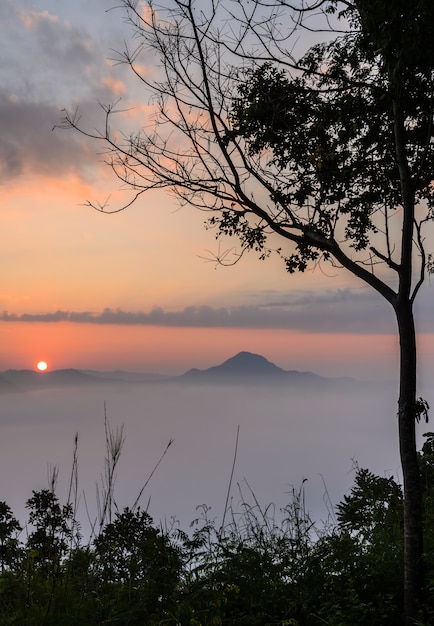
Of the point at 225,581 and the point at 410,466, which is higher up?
the point at 410,466

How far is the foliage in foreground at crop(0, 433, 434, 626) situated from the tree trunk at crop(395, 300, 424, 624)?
0.14 meters

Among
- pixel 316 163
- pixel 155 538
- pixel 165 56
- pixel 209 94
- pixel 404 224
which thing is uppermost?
pixel 165 56

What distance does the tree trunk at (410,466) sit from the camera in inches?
189

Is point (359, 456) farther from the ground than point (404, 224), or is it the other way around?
point (404, 224)

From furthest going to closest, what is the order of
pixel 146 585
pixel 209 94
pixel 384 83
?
pixel 384 83 → pixel 209 94 → pixel 146 585

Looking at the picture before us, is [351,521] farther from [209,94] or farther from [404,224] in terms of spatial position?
[209,94]

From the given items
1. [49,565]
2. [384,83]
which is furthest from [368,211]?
[49,565]

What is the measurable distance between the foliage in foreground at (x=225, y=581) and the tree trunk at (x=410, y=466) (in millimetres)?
139

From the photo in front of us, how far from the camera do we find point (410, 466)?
16.1ft

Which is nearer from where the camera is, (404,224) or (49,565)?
(404,224)

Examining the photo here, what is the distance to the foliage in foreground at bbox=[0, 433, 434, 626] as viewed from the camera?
462 cm

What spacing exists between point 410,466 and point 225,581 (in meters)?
1.74

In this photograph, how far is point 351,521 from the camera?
7371mm

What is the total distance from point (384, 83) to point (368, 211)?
1360 mm
